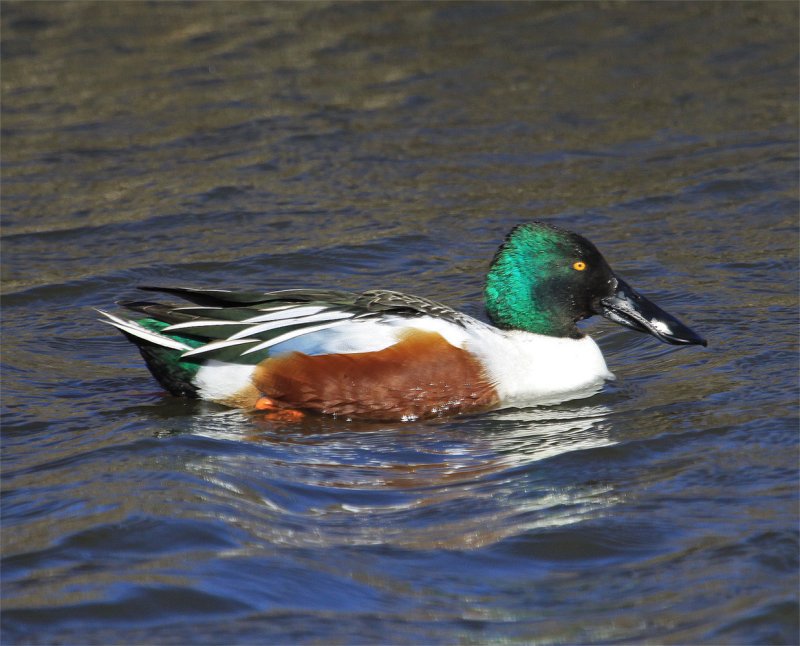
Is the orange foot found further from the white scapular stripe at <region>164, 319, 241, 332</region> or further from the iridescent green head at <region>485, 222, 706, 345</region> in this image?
the iridescent green head at <region>485, 222, 706, 345</region>

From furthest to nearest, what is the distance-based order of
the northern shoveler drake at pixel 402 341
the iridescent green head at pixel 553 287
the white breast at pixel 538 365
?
1. the iridescent green head at pixel 553 287
2. the white breast at pixel 538 365
3. the northern shoveler drake at pixel 402 341

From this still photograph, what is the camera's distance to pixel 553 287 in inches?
254

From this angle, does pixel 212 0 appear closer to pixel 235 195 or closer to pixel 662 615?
pixel 235 195

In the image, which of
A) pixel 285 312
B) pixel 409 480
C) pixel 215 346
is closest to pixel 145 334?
pixel 215 346

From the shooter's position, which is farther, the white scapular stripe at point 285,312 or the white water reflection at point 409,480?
the white scapular stripe at point 285,312

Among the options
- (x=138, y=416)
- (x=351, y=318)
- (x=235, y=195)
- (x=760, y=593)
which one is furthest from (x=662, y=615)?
(x=235, y=195)

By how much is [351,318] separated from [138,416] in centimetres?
110

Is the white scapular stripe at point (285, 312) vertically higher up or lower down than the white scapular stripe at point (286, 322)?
higher up

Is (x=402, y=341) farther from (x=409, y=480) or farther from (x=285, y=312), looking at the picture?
(x=409, y=480)

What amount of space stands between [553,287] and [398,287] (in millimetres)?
1775

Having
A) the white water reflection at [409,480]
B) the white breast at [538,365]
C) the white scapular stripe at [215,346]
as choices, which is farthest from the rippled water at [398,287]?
the white scapular stripe at [215,346]

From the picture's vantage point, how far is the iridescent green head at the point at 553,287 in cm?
643

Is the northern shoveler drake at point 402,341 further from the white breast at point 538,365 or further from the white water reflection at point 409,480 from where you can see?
the white water reflection at point 409,480

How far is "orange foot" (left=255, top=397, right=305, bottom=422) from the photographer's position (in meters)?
6.10
